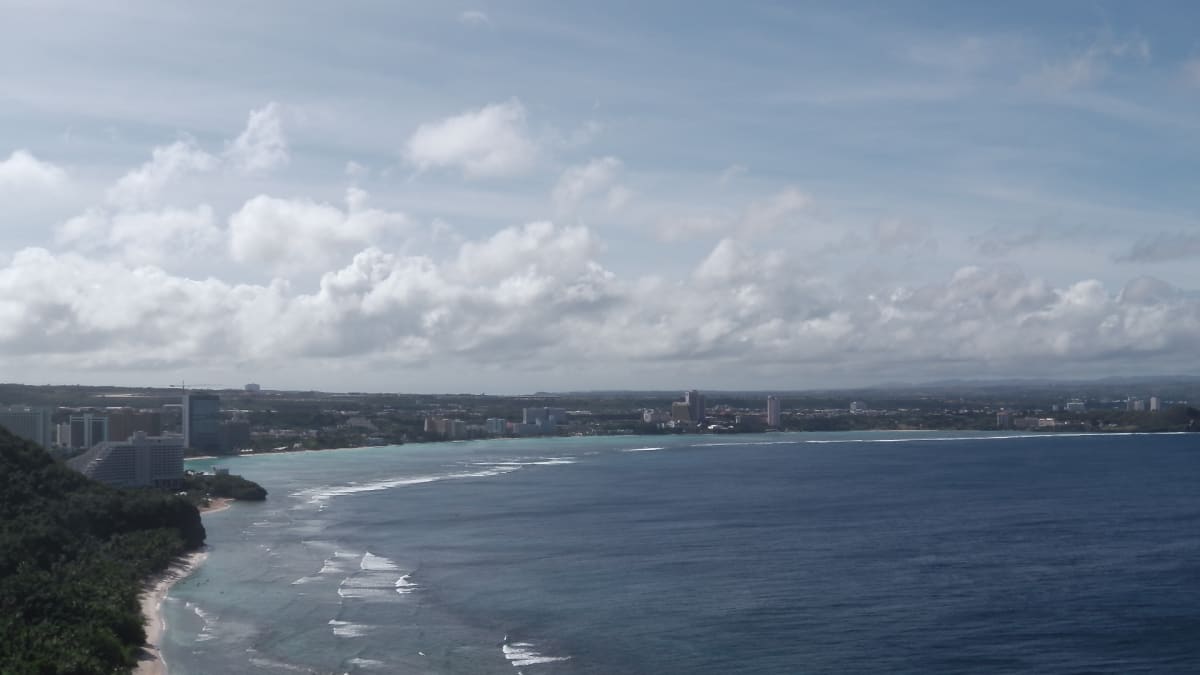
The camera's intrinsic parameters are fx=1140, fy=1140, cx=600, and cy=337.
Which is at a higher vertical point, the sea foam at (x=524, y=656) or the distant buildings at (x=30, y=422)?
the distant buildings at (x=30, y=422)

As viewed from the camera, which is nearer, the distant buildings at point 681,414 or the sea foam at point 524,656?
the sea foam at point 524,656

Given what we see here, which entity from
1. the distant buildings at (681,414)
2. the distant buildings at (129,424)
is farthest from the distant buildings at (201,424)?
the distant buildings at (681,414)

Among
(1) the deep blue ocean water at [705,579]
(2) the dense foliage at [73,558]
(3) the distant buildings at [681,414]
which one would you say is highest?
(3) the distant buildings at [681,414]

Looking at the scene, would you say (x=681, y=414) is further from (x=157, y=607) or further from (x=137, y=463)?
(x=157, y=607)

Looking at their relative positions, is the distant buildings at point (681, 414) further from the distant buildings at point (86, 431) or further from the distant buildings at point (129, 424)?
the distant buildings at point (86, 431)

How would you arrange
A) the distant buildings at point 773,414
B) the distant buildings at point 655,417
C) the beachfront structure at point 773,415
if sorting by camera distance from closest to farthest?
the beachfront structure at point 773,415, the distant buildings at point 773,414, the distant buildings at point 655,417

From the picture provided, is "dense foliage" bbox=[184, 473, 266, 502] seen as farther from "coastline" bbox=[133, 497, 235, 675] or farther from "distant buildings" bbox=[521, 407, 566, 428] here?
"distant buildings" bbox=[521, 407, 566, 428]

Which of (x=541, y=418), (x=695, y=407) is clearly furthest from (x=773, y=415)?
(x=541, y=418)
